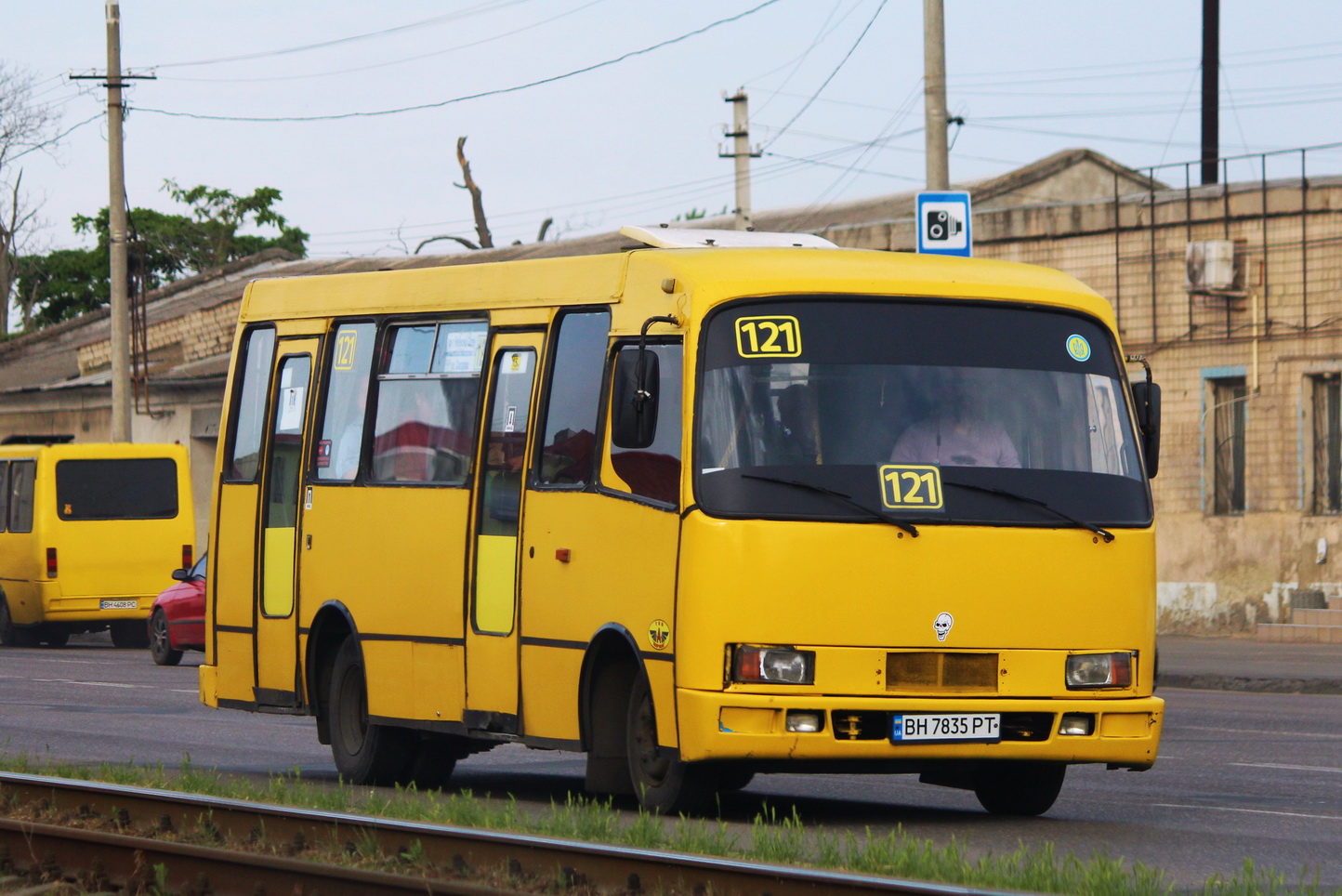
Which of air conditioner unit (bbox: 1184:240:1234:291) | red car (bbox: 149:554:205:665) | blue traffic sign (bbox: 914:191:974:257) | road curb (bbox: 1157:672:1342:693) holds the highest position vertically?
air conditioner unit (bbox: 1184:240:1234:291)

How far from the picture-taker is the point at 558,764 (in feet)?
49.2

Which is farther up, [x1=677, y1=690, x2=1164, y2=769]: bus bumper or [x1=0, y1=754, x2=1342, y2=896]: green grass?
[x1=677, y1=690, x2=1164, y2=769]: bus bumper

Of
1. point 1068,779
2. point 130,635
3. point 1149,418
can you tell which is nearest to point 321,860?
point 1149,418

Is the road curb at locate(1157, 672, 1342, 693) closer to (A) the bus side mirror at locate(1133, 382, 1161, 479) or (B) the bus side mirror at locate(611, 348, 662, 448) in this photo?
(A) the bus side mirror at locate(1133, 382, 1161, 479)

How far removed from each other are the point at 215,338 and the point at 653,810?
136 feet

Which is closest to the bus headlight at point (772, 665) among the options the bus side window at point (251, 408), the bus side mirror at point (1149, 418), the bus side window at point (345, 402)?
the bus side mirror at point (1149, 418)

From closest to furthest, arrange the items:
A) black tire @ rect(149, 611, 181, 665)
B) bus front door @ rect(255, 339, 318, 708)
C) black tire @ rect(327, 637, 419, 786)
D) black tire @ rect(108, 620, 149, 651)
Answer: black tire @ rect(327, 637, 419, 786), bus front door @ rect(255, 339, 318, 708), black tire @ rect(149, 611, 181, 665), black tire @ rect(108, 620, 149, 651)

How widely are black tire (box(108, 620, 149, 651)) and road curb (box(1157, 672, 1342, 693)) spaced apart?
16.5m

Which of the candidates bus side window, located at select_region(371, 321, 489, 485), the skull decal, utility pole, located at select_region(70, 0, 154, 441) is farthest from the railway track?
utility pole, located at select_region(70, 0, 154, 441)

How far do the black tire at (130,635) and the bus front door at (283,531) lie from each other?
65.9 ft

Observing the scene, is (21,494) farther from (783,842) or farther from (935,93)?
(783,842)

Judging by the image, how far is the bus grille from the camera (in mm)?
10031

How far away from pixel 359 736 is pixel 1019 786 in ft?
12.9

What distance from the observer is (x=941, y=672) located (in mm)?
10094
